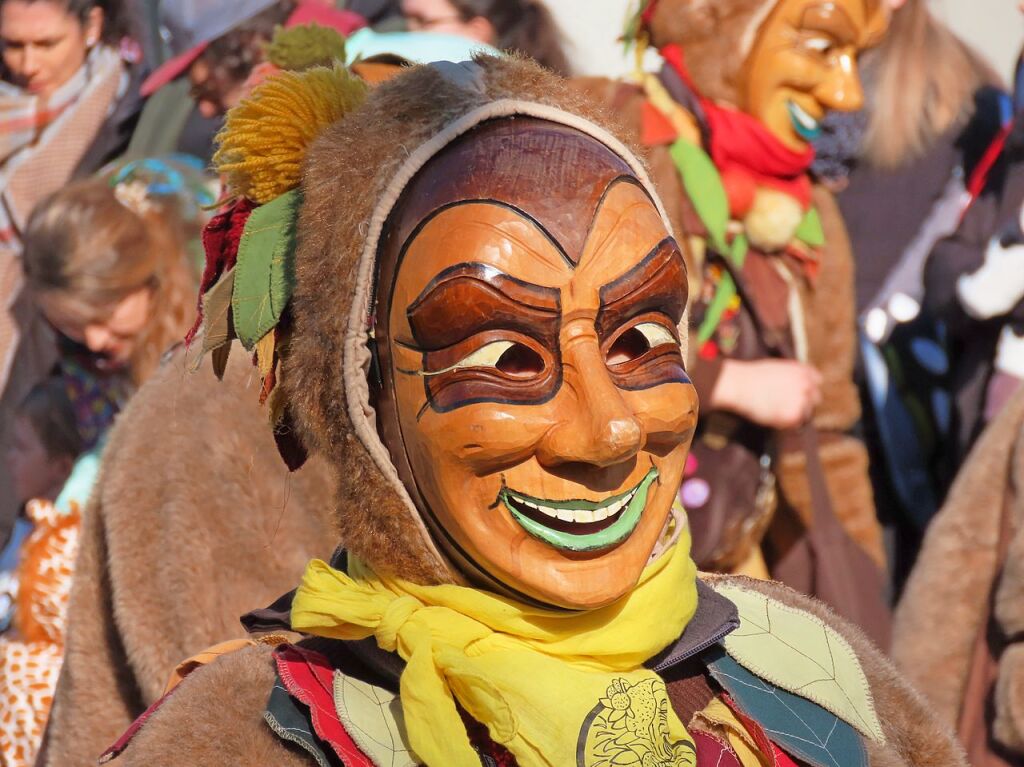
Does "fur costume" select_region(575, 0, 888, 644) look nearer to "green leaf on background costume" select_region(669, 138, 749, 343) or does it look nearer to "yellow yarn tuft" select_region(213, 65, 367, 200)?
"green leaf on background costume" select_region(669, 138, 749, 343)

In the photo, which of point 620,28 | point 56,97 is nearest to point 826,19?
point 620,28

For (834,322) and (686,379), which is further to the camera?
(834,322)

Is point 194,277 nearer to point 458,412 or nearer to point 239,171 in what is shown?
point 239,171

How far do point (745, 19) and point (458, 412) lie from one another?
2.26 meters

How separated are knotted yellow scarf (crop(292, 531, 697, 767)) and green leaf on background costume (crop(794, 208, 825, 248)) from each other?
2238 millimetres

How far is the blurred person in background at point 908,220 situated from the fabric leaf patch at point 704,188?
3.13ft

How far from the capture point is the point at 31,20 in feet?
16.0

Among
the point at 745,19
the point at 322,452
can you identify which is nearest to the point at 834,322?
the point at 745,19

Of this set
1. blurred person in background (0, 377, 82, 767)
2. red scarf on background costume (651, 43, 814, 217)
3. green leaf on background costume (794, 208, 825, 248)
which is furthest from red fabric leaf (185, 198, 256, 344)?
green leaf on background costume (794, 208, 825, 248)

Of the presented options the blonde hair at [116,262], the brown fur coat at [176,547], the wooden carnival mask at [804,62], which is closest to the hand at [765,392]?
the wooden carnival mask at [804,62]

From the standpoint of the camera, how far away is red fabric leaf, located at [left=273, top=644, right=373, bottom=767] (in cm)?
158

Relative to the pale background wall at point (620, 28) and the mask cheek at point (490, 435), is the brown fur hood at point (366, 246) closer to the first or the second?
the mask cheek at point (490, 435)

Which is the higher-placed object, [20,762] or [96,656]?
[96,656]

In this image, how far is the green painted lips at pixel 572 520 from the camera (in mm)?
1600
